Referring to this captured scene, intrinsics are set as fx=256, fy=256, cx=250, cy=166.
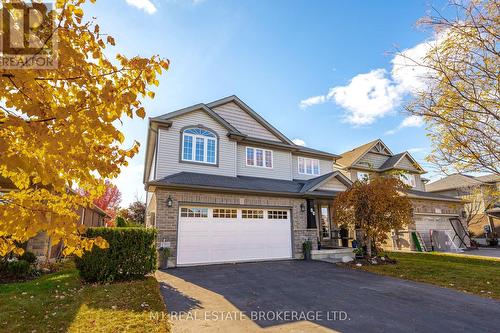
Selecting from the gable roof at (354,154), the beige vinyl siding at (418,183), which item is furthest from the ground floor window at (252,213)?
the beige vinyl siding at (418,183)

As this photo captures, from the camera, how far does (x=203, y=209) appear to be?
1208 centimetres

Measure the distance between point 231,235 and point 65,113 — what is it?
1073 cm

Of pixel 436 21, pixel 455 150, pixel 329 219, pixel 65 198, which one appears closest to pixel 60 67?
pixel 65 198

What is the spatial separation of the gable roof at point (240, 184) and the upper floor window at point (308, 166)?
1908 mm

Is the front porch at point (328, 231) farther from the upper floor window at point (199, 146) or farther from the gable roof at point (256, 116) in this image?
the upper floor window at point (199, 146)

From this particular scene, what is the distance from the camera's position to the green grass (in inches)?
183

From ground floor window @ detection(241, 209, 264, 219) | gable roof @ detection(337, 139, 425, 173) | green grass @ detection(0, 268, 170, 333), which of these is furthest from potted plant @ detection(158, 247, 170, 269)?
gable roof @ detection(337, 139, 425, 173)

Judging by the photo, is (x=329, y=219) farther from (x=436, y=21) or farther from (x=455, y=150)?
(x=436, y=21)

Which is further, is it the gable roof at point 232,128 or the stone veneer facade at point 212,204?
the gable roof at point 232,128

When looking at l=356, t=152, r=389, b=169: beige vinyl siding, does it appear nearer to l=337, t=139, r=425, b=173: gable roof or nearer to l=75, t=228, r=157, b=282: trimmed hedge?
l=337, t=139, r=425, b=173: gable roof

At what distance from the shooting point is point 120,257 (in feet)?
26.2

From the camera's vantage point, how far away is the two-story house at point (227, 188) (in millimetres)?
11492

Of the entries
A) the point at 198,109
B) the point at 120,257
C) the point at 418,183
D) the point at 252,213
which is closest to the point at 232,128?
the point at 198,109

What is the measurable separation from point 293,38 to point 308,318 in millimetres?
10306
